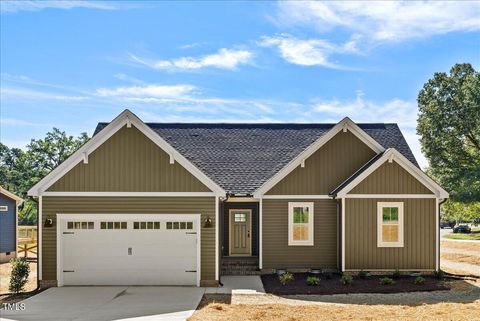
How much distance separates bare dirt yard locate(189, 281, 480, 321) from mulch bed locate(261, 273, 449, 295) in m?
0.48

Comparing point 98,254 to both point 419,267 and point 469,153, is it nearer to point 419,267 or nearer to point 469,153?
point 419,267

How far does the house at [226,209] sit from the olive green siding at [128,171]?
0.03 meters

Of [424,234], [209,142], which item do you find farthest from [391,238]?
[209,142]

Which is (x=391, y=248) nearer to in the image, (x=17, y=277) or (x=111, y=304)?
(x=111, y=304)

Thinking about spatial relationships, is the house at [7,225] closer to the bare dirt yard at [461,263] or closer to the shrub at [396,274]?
the shrub at [396,274]

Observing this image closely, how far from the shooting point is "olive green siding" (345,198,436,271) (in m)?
16.6

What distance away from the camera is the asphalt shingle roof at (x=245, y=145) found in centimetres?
1911

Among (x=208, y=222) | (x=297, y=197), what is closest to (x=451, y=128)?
(x=297, y=197)

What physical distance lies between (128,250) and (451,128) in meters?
30.9

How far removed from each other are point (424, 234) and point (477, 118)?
22.7m

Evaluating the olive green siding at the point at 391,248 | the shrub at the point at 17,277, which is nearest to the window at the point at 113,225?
the shrub at the point at 17,277

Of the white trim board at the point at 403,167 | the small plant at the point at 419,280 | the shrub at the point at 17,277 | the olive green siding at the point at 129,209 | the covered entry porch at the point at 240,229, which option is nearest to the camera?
the shrub at the point at 17,277

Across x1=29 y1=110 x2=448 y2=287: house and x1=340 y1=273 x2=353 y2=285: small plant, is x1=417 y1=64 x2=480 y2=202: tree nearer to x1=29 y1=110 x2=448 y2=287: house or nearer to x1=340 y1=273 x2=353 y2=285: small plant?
x1=29 y1=110 x2=448 y2=287: house

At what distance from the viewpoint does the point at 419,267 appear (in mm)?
16719
